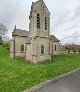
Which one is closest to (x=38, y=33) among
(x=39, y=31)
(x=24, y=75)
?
(x=39, y=31)

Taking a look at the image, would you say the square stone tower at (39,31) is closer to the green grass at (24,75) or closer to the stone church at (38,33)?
the stone church at (38,33)

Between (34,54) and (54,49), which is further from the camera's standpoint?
(54,49)

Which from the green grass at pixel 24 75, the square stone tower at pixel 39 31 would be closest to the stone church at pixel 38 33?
the square stone tower at pixel 39 31

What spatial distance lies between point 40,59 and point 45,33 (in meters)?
5.87

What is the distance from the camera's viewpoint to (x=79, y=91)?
465 inches

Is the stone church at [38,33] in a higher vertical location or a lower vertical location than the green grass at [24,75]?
higher

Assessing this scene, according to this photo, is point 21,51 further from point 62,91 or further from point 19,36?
point 62,91

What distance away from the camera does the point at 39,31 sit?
1214 inches

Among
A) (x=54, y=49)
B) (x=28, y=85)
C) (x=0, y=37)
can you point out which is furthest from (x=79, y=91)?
(x=0, y=37)

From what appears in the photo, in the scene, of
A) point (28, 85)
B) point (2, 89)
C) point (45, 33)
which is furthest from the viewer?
point (45, 33)

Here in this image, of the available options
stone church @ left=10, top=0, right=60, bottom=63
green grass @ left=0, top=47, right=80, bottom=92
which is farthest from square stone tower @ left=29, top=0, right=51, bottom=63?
green grass @ left=0, top=47, right=80, bottom=92

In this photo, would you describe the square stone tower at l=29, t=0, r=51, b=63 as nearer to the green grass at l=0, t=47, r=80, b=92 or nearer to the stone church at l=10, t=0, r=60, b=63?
the stone church at l=10, t=0, r=60, b=63

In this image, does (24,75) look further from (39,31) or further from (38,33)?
(39,31)

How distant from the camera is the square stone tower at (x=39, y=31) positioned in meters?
30.0
